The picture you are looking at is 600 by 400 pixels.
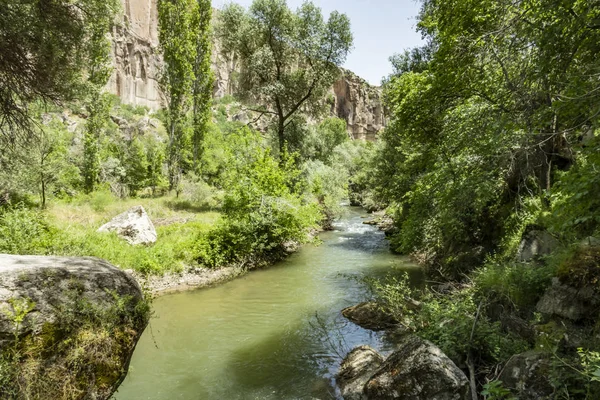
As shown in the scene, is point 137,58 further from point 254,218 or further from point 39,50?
point 39,50

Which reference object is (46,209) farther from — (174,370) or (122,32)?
(122,32)

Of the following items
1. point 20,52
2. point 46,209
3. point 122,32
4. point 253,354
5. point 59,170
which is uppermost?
point 122,32

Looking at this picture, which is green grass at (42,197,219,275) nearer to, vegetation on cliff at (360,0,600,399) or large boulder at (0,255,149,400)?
large boulder at (0,255,149,400)

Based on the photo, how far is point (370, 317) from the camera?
8203mm

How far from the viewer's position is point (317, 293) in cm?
1053

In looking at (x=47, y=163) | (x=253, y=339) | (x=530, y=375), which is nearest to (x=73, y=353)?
(x=253, y=339)

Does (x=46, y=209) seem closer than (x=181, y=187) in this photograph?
Yes

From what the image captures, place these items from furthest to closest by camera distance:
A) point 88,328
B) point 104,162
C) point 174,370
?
point 104,162 → point 174,370 → point 88,328

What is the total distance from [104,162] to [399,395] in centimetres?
2730

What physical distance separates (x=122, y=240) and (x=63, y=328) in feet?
30.4

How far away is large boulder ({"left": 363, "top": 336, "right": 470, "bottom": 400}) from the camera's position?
4.23 meters

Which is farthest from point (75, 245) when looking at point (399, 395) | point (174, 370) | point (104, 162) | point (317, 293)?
point (104, 162)

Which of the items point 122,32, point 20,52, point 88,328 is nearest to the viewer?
A: point 88,328

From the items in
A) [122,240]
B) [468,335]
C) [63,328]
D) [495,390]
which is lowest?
[468,335]
